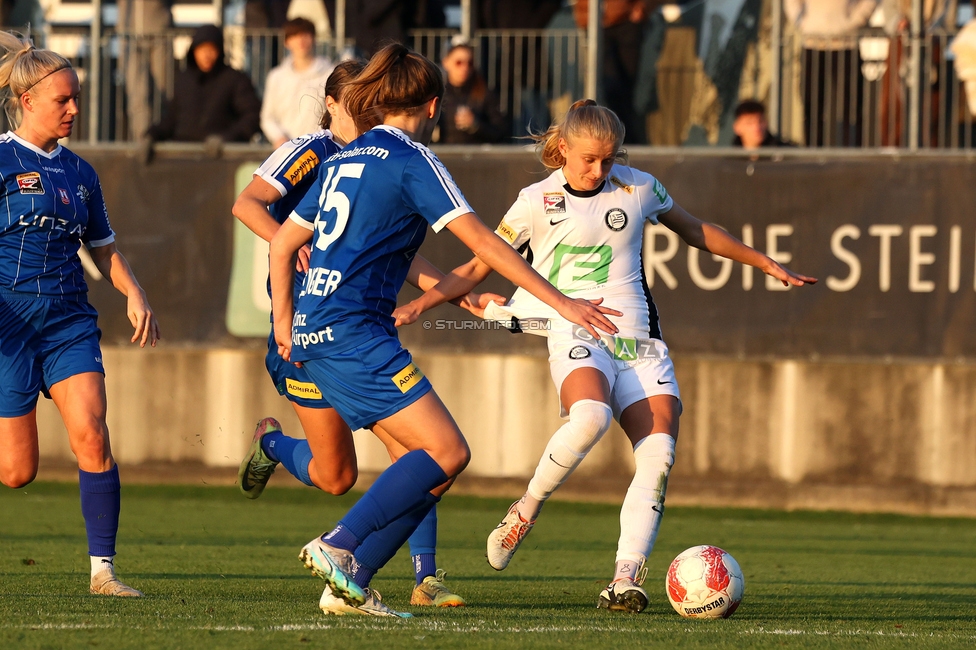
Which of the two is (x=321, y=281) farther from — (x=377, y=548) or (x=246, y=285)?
(x=246, y=285)

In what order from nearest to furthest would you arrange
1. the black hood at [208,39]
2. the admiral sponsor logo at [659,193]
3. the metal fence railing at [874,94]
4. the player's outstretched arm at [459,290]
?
the player's outstretched arm at [459,290] < the admiral sponsor logo at [659,193] < the metal fence railing at [874,94] < the black hood at [208,39]

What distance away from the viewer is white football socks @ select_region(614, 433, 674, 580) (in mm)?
5980

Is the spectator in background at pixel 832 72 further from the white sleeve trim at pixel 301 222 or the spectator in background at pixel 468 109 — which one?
the white sleeve trim at pixel 301 222

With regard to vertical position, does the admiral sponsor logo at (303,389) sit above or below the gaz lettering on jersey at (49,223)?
below

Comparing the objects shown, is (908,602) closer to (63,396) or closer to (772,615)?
(772,615)

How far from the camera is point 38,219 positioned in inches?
242

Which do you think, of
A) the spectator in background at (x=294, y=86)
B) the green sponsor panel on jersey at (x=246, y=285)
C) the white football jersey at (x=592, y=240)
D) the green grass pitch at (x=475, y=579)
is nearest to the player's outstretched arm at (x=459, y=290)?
the white football jersey at (x=592, y=240)

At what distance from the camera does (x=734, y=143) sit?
11.8 meters

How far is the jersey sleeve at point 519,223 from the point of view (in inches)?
253

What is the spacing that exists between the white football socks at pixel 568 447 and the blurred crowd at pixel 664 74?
19.5 ft

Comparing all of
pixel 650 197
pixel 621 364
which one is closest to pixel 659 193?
pixel 650 197

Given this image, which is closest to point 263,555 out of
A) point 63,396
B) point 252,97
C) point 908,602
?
point 63,396

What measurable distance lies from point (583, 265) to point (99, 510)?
91.0 inches

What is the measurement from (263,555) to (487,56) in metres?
5.74
